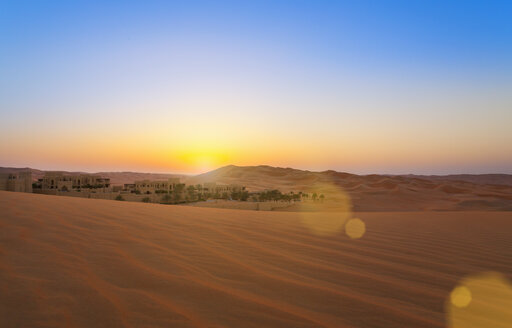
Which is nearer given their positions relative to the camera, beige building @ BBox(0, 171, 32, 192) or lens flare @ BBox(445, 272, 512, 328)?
lens flare @ BBox(445, 272, 512, 328)

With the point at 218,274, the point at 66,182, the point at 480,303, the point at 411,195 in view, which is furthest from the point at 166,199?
the point at 411,195

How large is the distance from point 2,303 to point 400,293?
3269 millimetres

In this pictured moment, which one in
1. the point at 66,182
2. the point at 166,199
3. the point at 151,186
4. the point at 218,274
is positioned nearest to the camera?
the point at 218,274

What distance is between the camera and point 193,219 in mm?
A: 6418

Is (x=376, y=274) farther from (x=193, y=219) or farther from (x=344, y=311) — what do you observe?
(x=193, y=219)

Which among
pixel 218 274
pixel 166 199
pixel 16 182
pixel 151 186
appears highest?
pixel 16 182

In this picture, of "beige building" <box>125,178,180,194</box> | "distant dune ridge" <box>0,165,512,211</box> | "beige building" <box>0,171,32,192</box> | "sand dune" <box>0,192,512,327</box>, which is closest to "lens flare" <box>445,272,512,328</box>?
"sand dune" <box>0,192,512,327</box>

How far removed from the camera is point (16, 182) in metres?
21.2

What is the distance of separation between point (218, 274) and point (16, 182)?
78.0ft

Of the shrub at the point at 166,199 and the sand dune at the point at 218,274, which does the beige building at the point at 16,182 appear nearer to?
the shrub at the point at 166,199

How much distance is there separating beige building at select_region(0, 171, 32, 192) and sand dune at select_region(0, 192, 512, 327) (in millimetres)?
19180

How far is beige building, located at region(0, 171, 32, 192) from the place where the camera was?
68.4 feet

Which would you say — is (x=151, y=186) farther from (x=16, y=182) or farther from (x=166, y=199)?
(x=16, y=182)

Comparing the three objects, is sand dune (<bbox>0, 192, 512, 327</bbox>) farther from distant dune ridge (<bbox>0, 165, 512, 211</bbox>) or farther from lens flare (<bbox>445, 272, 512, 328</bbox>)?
distant dune ridge (<bbox>0, 165, 512, 211</bbox>)
